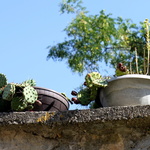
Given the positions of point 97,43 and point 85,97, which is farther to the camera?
point 97,43

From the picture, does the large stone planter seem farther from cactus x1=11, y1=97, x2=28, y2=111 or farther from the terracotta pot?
cactus x1=11, y1=97, x2=28, y2=111

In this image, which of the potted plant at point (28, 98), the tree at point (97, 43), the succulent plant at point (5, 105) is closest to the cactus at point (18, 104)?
the potted plant at point (28, 98)

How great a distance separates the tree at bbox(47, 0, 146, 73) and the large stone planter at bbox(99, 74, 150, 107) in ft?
13.8

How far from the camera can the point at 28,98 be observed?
11.0 ft

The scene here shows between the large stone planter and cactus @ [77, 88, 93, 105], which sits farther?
cactus @ [77, 88, 93, 105]

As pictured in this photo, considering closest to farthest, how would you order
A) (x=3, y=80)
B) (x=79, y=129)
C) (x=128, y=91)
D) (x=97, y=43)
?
(x=79, y=129) → (x=128, y=91) → (x=3, y=80) → (x=97, y=43)

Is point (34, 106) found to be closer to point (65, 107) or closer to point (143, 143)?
point (65, 107)

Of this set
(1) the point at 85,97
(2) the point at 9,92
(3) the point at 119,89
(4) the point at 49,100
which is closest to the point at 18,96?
(2) the point at 9,92

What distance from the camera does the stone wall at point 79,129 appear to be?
3.01 meters

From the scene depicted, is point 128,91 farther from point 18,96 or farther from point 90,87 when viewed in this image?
point 18,96

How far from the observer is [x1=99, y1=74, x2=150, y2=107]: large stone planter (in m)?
3.20

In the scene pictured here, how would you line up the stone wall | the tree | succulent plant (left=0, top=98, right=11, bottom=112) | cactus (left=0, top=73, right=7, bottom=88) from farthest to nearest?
the tree, cactus (left=0, top=73, right=7, bottom=88), succulent plant (left=0, top=98, right=11, bottom=112), the stone wall

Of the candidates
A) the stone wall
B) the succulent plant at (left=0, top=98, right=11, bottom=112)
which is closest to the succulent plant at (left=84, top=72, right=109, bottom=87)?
the stone wall

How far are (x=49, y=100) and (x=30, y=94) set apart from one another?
0.62 ft
